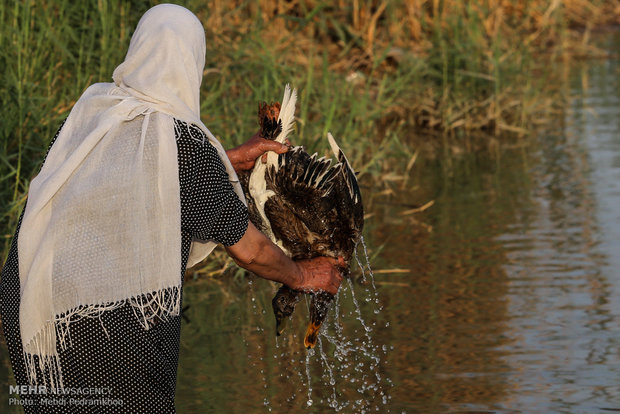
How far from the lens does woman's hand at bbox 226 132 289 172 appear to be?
3871mm

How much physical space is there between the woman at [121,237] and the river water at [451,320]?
160cm

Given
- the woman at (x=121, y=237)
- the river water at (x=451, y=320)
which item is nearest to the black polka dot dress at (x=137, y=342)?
the woman at (x=121, y=237)

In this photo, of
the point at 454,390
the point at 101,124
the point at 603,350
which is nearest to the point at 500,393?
the point at 454,390

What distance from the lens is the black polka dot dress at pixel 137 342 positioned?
10.5 feet

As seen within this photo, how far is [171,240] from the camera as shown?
3197 mm

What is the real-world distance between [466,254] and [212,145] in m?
3.93

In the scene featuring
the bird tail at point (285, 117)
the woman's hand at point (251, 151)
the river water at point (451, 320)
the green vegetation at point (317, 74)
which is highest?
the green vegetation at point (317, 74)

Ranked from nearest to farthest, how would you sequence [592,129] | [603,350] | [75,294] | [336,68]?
1. [75,294]
2. [603,350]
3. [592,129]
4. [336,68]

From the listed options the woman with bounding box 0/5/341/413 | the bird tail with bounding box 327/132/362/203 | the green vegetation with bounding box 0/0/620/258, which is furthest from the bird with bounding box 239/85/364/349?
the green vegetation with bounding box 0/0/620/258

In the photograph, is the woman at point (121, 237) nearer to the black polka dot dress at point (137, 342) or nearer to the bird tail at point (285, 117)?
the black polka dot dress at point (137, 342)

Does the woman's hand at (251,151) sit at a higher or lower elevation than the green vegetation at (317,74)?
lower

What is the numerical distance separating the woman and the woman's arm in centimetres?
7

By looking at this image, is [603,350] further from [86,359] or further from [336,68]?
[336,68]

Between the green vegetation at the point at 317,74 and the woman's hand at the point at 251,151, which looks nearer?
the woman's hand at the point at 251,151
